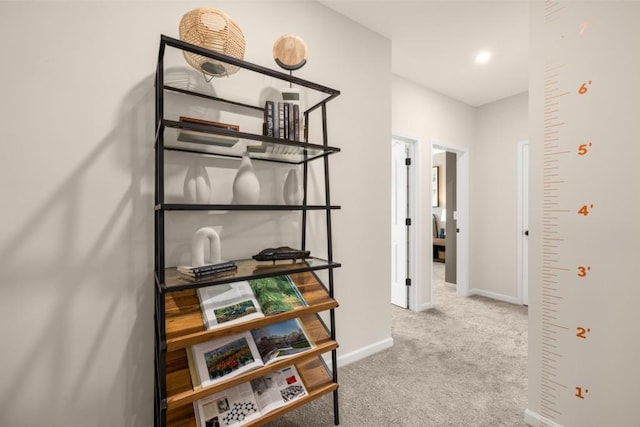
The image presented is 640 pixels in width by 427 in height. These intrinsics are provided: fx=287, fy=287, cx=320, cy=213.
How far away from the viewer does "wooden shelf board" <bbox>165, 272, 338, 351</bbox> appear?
45.0 inches

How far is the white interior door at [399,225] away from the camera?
338 cm

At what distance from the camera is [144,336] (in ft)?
→ 4.66

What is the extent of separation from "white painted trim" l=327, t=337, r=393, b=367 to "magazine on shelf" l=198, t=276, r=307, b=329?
869 millimetres

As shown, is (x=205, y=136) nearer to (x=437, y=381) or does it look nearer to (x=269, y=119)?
(x=269, y=119)

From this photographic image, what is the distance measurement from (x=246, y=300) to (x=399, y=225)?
247cm

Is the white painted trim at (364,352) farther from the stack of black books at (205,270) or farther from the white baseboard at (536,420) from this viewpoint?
the stack of black books at (205,270)

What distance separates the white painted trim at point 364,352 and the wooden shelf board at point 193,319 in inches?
32.1

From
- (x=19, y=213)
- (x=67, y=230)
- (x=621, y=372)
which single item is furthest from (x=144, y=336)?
(x=621, y=372)

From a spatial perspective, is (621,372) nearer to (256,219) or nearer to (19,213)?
(256,219)

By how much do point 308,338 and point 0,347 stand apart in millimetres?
1283

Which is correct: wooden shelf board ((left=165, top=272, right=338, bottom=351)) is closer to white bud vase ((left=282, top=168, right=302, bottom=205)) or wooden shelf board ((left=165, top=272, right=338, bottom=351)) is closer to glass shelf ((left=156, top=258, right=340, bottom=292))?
glass shelf ((left=156, top=258, right=340, bottom=292))

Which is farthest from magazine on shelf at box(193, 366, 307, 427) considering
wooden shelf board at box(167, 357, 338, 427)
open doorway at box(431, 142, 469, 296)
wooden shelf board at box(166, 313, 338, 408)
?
open doorway at box(431, 142, 469, 296)

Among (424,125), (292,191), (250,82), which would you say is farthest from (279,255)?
(424,125)

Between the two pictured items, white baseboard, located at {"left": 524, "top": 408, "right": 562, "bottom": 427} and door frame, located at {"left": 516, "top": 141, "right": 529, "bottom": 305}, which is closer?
white baseboard, located at {"left": 524, "top": 408, "right": 562, "bottom": 427}
